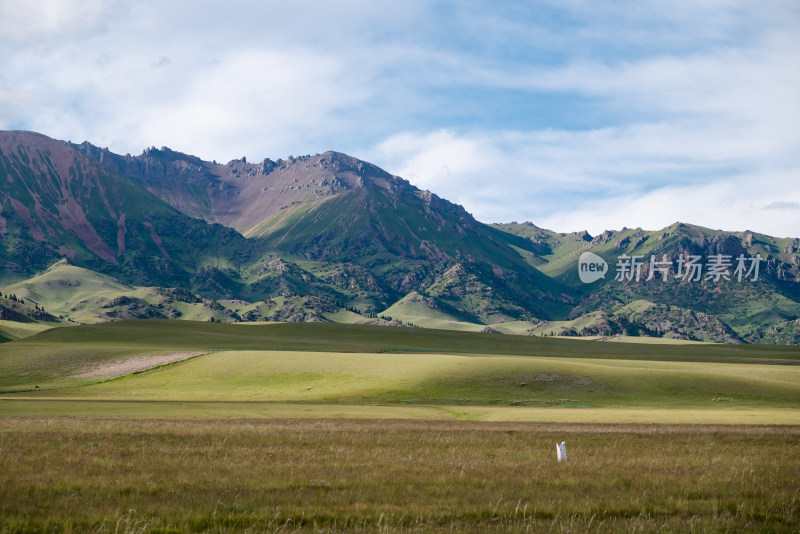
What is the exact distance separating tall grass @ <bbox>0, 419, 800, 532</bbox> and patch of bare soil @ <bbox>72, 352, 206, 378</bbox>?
6077 cm

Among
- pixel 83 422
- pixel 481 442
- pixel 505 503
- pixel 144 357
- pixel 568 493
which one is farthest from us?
pixel 144 357

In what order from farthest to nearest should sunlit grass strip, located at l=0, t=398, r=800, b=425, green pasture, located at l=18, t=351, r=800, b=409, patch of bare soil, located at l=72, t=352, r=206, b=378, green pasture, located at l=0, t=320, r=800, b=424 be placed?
patch of bare soil, located at l=72, t=352, r=206, b=378
green pasture, located at l=18, t=351, r=800, b=409
green pasture, located at l=0, t=320, r=800, b=424
sunlit grass strip, located at l=0, t=398, r=800, b=425

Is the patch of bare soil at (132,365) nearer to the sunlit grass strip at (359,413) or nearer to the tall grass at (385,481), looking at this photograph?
the sunlit grass strip at (359,413)

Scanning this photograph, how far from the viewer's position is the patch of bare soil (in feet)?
304

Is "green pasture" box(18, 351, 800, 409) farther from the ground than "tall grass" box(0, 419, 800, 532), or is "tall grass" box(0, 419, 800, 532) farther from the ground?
"tall grass" box(0, 419, 800, 532)

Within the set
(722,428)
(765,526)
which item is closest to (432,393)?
(722,428)

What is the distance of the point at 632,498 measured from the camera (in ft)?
62.8

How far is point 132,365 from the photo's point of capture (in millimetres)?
97438

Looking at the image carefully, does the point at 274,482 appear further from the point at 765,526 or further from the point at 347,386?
the point at 347,386

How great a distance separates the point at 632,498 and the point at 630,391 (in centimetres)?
6183

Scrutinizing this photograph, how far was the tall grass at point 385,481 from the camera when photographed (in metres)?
16.2

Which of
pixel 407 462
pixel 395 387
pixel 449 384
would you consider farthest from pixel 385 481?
pixel 449 384

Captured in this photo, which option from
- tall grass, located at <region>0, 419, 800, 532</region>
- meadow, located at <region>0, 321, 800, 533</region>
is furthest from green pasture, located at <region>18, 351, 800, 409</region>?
tall grass, located at <region>0, 419, 800, 532</region>

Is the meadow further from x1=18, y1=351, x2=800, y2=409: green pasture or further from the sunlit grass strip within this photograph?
x1=18, y1=351, x2=800, y2=409: green pasture
